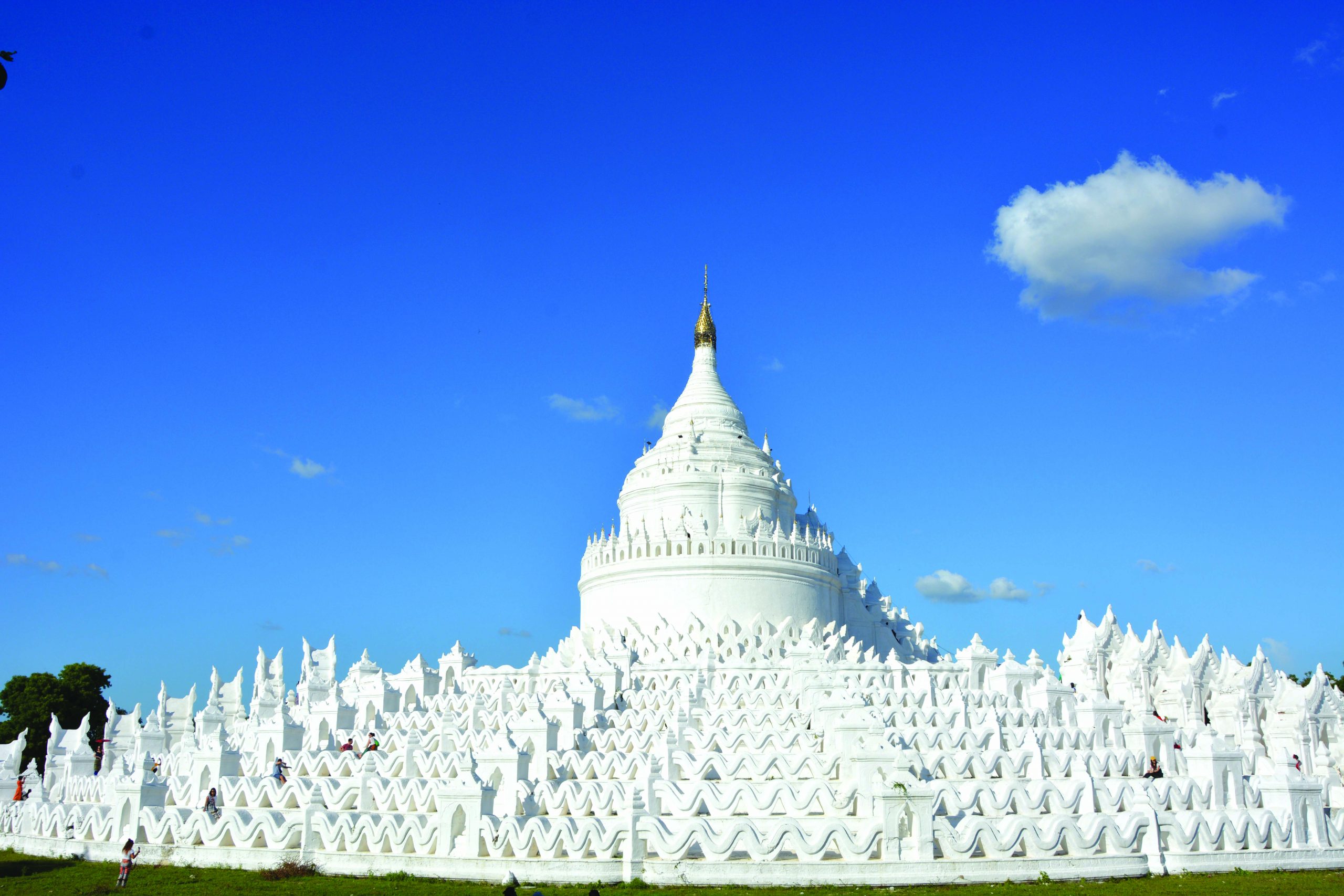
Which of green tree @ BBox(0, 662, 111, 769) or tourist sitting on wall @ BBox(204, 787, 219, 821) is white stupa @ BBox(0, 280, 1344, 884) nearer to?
tourist sitting on wall @ BBox(204, 787, 219, 821)

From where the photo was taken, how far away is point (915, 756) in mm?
26484

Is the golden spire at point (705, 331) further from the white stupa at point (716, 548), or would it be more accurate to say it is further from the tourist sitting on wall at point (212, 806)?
the tourist sitting on wall at point (212, 806)

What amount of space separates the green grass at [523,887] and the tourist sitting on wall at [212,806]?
183 cm

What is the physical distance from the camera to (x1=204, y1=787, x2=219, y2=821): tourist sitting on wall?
88.6ft

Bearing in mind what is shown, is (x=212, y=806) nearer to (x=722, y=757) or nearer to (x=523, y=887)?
(x=523, y=887)

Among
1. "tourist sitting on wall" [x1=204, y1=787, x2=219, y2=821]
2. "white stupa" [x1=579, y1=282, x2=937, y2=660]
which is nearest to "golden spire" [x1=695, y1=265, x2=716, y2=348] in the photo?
"white stupa" [x1=579, y1=282, x2=937, y2=660]

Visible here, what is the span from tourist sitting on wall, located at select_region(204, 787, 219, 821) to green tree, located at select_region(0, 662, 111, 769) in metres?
39.2

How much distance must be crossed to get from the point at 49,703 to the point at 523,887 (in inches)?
2077

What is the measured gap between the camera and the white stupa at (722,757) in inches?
934

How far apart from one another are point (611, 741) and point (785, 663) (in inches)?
370

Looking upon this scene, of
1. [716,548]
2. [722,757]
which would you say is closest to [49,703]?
[716,548]

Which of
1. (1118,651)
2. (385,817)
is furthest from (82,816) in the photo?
(1118,651)

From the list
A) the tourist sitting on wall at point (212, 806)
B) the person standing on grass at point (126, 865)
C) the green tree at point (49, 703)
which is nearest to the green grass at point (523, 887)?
the person standing on grass at point (126, 865)

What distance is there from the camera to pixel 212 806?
27688mm
